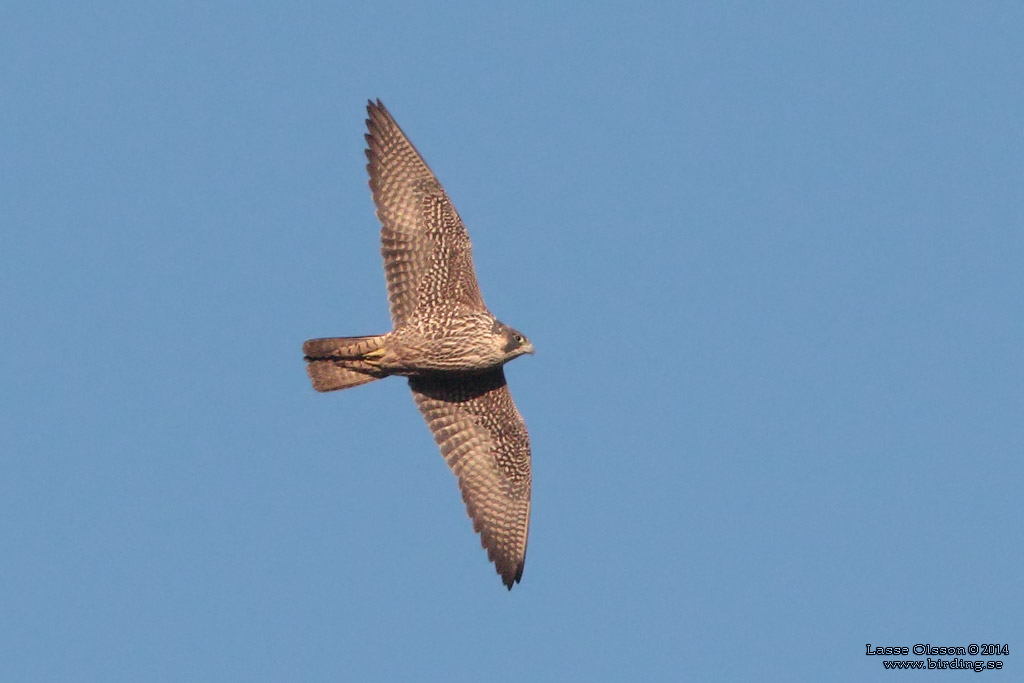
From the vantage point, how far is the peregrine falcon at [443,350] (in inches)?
557

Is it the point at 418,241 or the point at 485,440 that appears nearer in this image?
the point at 418,241

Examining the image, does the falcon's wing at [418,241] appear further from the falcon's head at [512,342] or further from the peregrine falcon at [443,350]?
the falcon's head at [512,342]

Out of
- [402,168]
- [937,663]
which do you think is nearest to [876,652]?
[937,663]

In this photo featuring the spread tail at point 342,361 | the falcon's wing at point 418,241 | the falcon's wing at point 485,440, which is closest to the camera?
the spread tail at point 342,361

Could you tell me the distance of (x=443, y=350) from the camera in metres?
14.1

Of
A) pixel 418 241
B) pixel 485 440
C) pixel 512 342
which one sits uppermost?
pixel 418 241

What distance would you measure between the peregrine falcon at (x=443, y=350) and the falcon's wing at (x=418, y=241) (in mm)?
11

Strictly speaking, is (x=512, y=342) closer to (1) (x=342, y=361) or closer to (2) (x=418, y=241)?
(2) (x=418, y=241)

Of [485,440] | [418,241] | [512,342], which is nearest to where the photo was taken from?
[512,342]

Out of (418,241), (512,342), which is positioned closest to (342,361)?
(418,241)

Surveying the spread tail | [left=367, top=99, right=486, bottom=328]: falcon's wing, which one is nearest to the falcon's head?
[left=367, top=99, right=486, bottom=328]: falcon's wing

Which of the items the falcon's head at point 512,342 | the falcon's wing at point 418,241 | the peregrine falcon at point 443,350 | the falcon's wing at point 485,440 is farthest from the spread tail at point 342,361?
the falcon's head at point 512,342

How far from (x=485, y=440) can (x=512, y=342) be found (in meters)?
1.44

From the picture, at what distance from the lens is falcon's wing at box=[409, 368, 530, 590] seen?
1494 cm
